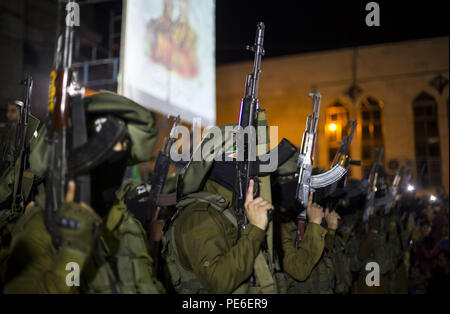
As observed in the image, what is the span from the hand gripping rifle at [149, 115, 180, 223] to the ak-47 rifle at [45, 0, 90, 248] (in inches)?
54.5

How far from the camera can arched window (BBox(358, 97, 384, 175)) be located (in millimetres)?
18312

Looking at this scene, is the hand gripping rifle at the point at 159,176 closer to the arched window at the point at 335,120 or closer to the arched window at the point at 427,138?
the arched window at the point at 335,120

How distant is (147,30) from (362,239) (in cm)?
524

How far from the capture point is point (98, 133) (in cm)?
174

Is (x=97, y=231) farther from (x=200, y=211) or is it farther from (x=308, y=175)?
(x=308, y=175)

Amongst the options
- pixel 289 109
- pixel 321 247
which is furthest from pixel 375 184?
pixel 289 109

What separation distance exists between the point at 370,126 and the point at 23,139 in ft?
55.7

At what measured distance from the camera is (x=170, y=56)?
893 centimetres

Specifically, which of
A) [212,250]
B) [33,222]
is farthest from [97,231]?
[212,250]

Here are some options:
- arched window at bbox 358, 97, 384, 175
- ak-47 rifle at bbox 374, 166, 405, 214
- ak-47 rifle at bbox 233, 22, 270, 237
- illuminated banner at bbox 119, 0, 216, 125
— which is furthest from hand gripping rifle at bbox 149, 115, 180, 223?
arched window at bbox 358, 97, 384, 175

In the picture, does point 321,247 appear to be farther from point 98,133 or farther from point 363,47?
point 363,47

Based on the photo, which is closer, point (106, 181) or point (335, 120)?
point (106, 181)
